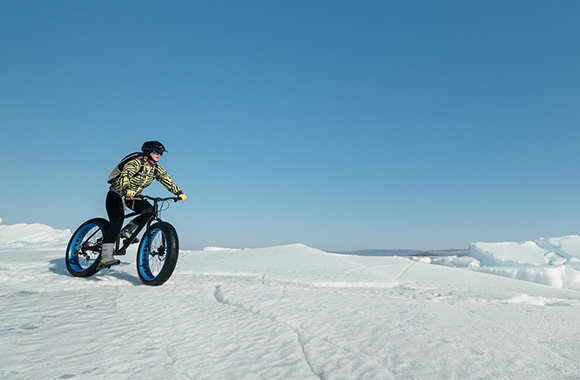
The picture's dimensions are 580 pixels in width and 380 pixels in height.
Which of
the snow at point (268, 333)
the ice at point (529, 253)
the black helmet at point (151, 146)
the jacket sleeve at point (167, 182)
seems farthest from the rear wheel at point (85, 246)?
the ice at point (529, 253)

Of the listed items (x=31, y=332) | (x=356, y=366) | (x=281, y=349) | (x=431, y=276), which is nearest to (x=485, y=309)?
(x=356, y=366)

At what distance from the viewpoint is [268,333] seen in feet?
6.05

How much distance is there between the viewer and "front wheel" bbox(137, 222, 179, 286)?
3338 mm

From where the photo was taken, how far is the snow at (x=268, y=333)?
1.41 meters

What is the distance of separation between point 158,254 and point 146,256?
7.7 inches

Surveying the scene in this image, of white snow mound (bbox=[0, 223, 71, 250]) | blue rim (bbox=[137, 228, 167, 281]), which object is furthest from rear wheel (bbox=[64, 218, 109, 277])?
white snow mound (bbox=[0, 223, 71, 250])

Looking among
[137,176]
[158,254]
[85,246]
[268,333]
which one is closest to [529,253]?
[158,254]

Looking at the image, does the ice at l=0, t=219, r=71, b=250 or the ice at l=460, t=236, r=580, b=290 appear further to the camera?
the ice at l=0, t=219, r=71, b=250

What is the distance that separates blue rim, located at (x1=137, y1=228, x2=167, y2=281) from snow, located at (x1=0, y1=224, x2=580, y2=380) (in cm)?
19

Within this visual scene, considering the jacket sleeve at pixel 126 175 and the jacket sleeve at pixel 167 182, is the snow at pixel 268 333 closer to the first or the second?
the jacket sleeve at pixel 126 175

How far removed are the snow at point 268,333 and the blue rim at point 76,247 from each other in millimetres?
553

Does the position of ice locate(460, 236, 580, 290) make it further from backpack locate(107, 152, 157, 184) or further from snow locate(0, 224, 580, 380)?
backpack locate(107, 152, 157, 184)

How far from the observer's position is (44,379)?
1.27 m

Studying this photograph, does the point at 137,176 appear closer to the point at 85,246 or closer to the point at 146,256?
the point at 146,256
